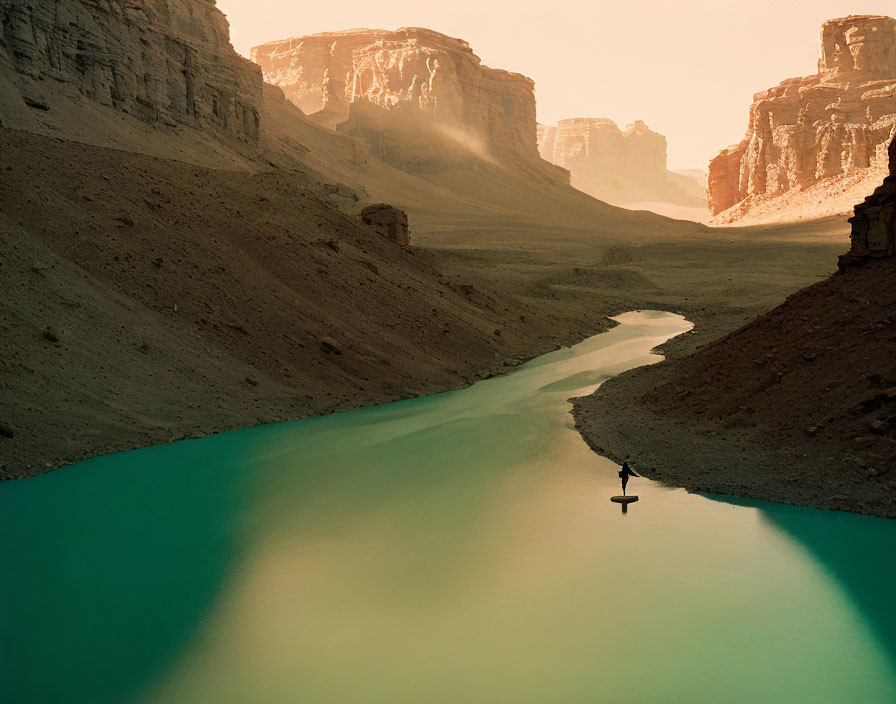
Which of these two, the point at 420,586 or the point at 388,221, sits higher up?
the point at 388,221

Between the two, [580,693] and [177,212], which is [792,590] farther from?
Answer: [177,212]

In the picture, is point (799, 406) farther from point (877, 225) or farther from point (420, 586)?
point (420, 586)

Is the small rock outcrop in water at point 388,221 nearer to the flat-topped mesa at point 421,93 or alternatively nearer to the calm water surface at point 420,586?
the calm water surface at point 420,586

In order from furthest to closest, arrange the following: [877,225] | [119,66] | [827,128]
Answer: [827,128] → [119,66] → [877,225]

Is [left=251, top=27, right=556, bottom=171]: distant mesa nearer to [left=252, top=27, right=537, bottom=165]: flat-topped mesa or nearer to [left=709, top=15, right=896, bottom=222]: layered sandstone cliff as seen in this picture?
[left=252, top=27, right=537, bottom=165]: flat-topped mesa

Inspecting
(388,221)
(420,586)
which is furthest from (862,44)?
(420,586)

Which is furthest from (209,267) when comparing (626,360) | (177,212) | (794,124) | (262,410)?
(794,124)
